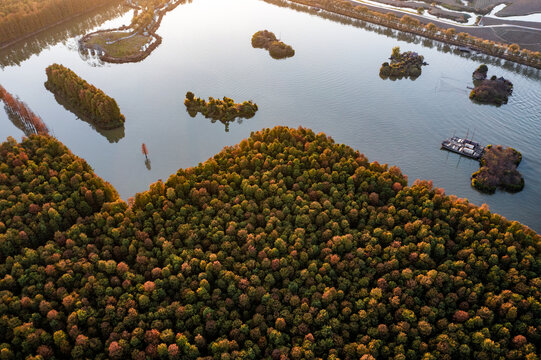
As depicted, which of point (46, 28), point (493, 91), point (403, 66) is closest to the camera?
point (493, 91)

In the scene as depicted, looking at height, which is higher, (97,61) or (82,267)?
(97,61)

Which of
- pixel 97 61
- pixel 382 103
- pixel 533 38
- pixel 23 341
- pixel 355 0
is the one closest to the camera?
pixel 23 341

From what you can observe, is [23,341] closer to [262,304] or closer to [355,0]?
[262,304]

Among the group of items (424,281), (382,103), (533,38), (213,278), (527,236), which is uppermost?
(533,38)

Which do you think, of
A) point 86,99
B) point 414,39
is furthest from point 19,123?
→ point 414,39

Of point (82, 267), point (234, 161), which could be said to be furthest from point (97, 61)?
point (82, 267)

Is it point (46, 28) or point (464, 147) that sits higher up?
point (46, 28)

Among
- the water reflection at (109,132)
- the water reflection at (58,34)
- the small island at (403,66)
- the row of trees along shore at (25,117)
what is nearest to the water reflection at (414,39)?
the small island at (403,66)

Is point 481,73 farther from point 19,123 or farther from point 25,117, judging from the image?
point 19,123

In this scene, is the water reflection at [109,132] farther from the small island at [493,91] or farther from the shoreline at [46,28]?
the small island at [493,91]
